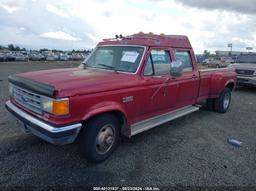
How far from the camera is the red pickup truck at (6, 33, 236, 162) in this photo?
2.97 metres

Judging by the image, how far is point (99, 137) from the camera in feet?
11.4

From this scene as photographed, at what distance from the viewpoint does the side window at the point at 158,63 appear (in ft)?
13.7

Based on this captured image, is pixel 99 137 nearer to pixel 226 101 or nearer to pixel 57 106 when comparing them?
pixel 57 106

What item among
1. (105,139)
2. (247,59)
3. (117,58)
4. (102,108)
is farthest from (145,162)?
(247,59)

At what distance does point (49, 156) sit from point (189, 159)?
2.52 m

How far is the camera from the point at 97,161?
3521 millimetres

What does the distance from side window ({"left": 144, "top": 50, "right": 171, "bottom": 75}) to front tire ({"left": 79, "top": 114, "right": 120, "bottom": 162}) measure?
1240mm

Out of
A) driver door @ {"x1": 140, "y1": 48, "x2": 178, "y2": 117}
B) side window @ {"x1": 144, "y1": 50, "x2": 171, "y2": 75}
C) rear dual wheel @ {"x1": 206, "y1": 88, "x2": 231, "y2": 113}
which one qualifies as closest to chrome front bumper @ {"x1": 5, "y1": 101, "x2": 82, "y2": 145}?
driver door @ {"x1": 140, "y1": 48, "x2": 178, "y2": 117}

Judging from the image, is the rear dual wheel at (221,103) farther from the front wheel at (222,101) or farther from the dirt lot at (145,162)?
the dirt lot at (145,162)

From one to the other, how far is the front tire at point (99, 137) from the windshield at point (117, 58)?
3.63 feet

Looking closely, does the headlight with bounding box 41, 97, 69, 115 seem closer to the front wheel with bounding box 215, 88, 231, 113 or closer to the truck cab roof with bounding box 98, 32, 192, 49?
the truck cab roof with bounding box 98, 32, 192, 49

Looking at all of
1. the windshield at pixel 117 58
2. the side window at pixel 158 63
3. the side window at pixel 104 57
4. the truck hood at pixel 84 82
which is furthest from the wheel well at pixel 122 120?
the side window at pixel 104 57

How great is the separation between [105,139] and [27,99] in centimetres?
142

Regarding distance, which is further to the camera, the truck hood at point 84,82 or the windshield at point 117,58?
the windshield at point 117,58
